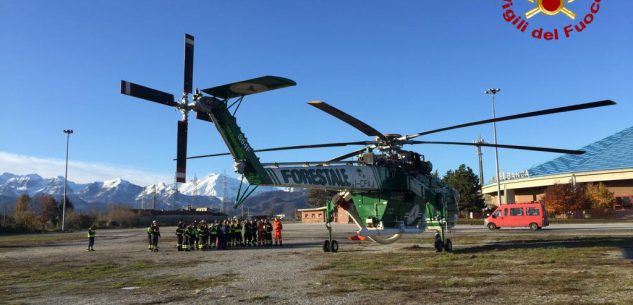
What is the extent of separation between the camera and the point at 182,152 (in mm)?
13758

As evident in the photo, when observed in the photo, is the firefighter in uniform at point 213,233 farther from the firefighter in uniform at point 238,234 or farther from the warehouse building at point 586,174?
the warehouse building at point 586,174

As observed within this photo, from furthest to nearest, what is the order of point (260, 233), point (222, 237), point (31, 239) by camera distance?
1. point (31, 239)
2. point (260, 233)
3. point (222, 237)

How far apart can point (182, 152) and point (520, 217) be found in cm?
3136

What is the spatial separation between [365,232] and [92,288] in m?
10.3

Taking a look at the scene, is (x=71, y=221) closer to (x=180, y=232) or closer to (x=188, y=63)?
(x=180, y=232)

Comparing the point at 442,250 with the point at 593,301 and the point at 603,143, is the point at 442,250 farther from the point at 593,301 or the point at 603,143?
the point at 603,143

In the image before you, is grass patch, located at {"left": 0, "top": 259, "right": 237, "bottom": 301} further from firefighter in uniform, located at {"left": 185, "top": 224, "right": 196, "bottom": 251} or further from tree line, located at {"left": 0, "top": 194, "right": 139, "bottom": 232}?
tree line, located at {"left": 0, "top": 194, "right": 139, "bottom": 232}

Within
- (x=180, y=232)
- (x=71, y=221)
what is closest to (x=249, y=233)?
(x=180, y=232)

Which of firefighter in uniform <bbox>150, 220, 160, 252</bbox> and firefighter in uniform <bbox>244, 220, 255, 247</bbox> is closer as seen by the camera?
firefighter in uniform <bbox>150, 220, 160, 252</bbox>

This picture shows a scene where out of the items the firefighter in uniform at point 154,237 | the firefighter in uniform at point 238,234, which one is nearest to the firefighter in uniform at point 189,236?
the firefighter in uniform at point 154,237

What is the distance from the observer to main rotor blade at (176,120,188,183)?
1340 centimetres

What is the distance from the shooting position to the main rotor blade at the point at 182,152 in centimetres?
1340

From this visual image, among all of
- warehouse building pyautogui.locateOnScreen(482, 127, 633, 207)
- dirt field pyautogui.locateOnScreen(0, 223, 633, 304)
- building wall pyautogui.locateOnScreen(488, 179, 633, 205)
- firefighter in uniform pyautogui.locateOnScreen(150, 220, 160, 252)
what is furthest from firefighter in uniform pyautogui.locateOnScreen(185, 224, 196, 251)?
warehouse building pyautogui.locateOnScreen(482, 127, 633, 207)

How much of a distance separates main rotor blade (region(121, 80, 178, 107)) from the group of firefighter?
12776mm
